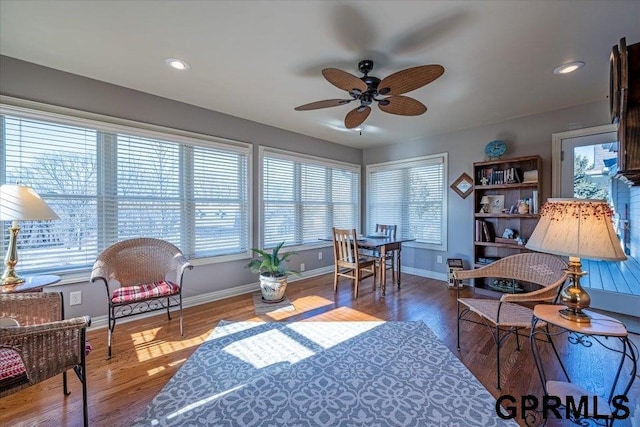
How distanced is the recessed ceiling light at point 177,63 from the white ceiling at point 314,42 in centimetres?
6

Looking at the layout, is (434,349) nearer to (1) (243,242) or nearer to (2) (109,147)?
(1) (243,242)

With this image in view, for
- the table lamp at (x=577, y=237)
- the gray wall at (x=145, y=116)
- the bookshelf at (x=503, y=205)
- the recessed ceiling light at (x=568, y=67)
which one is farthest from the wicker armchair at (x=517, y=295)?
the gray wall at (x=145, y=116)

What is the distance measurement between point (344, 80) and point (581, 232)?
179cm

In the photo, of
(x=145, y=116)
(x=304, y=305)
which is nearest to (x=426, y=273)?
(x=304, y=305)

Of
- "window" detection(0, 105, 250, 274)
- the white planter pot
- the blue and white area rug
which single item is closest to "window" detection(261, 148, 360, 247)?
"window" detection(0, 105, 250, 274)

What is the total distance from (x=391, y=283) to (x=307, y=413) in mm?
3042

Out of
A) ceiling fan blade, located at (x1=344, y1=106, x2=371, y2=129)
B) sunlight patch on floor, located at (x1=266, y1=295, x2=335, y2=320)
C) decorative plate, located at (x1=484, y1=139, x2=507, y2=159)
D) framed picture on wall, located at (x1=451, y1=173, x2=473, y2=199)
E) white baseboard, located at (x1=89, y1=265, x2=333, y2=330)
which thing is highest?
ceiling fan blade, located at (x1=344, y1=106, x2=371, y2=129)

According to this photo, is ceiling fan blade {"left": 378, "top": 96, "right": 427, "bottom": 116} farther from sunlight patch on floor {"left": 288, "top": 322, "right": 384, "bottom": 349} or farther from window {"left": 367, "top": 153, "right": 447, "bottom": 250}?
window {"left": 367, "top": 153, "right": 447, "bottom": 250}

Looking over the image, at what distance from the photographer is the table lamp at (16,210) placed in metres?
1.87

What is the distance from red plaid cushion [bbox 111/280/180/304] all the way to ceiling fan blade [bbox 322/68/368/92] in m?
2.39

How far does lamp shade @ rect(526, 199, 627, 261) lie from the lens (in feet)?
4.56

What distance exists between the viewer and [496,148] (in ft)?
12.7

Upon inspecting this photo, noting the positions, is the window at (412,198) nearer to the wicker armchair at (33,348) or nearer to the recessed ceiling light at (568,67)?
the recessed ceiling light at (568,67)

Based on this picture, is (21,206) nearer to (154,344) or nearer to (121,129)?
(121,129)
